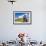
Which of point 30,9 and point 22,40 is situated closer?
point 22,40

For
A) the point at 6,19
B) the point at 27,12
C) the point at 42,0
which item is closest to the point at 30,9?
the point at 27,12

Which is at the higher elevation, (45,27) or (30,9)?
(30,9)

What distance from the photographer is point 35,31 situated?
5953 millimetres

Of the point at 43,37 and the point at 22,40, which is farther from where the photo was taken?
the point at 43,37

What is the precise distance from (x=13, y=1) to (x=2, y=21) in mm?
929

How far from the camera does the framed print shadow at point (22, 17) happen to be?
233 inches

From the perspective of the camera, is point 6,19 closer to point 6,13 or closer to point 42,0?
point 6,13

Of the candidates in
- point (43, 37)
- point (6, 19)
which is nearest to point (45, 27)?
point (43, 37)

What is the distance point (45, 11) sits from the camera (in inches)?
240

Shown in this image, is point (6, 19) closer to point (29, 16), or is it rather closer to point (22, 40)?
point (29, 16)

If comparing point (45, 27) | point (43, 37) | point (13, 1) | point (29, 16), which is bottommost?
point (43, 37)

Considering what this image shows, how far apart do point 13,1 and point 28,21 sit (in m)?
1.02

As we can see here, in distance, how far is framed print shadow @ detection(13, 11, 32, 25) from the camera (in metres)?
5.91

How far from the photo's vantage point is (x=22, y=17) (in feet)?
19.4
